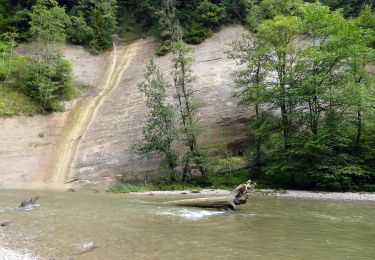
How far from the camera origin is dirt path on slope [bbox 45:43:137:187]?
29719 mm

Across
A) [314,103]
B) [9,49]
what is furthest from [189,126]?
[9,49]

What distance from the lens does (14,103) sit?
3559cm

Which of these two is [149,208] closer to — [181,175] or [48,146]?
[181,175]

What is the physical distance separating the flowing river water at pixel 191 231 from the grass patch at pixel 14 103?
18109 millimetres

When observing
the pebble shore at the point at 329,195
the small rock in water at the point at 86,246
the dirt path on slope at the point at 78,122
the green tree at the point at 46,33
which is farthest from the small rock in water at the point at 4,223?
the green tree at the point at 46,33

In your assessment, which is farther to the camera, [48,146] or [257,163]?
[48,146]

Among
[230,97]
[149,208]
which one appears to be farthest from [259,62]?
[149,208]

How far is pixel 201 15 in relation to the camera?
46.9 meters

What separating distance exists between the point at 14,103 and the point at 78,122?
237 inches

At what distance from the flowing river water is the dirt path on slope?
11.0 meters

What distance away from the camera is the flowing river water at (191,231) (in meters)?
9.71

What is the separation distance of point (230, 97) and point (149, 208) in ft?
62.1

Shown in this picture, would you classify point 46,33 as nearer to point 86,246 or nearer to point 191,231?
point 191,231

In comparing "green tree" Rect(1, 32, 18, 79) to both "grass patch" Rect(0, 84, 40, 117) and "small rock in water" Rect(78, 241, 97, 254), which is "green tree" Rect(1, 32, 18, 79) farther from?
"small rock in water" Rect(78, 241, 97, 254)
